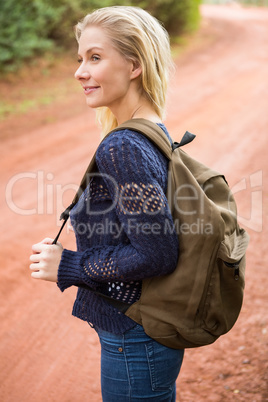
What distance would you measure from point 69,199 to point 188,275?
474 cm

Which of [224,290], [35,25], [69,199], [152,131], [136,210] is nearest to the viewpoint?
[136,210]

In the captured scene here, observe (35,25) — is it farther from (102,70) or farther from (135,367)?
(135,367)

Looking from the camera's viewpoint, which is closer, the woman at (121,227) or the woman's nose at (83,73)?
the woman at (121,227)

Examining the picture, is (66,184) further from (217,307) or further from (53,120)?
(217,307)

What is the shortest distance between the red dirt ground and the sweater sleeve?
1.85 meters

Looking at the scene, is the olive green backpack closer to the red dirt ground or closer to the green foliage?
the red dirt ground

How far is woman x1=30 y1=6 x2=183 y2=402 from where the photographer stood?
4.80 ft

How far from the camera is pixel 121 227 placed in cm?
157

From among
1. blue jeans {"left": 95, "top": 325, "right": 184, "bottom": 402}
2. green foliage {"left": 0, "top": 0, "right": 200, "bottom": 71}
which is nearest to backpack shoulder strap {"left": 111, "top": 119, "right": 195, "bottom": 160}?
blue jeans {"left": 95, "top": 325, "right": 184, "bottom": 402}

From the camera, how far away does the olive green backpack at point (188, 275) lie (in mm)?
1560

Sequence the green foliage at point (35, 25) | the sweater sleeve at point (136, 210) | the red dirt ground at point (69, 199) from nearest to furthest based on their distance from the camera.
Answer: the sweater sleeve at point (136, 210), the red dirt ground at point (69, 199), the green foliage at point (35, 25)

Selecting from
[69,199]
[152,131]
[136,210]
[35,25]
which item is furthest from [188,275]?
[35,25]

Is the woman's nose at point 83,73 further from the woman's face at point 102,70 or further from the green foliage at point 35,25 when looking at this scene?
the green foliage at point 35,25

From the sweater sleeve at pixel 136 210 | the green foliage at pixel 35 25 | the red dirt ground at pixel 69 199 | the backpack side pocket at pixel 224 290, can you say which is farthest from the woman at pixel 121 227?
the green foliage at pixel 35 25
